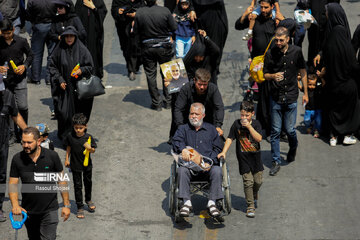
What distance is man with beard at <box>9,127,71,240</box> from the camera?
7.83 metres

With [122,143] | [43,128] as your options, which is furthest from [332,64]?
[43,128]

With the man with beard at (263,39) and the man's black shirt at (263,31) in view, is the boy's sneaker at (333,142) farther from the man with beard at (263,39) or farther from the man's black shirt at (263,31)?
the man's black shirt at (263,31)

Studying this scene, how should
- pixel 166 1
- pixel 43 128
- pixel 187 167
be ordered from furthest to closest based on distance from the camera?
1. pixel 166 1
2. pixel 43 128
3. pixel 187 167

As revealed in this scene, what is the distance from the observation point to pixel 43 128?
994cm

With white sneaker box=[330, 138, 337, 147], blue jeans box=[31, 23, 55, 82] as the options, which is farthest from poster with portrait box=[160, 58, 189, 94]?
blue jeans box=[31, 23, 55, 82]

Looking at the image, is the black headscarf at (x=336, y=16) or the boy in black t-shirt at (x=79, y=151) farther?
the black headscarf at (x=336, y=16)

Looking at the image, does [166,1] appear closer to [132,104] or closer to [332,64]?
[132,104]

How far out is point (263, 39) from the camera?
12.0 m

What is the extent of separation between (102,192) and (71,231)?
1.12 metres

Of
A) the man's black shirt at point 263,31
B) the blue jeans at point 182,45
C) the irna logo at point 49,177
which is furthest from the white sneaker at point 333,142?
the irna logo at point 49,177

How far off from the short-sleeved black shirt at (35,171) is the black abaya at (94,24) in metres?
6.30

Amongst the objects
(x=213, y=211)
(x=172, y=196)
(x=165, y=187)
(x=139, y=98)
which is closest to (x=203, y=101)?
(x=165, y=187)

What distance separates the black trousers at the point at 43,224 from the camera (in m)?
8.02

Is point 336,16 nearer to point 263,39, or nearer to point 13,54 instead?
point 263,39
